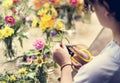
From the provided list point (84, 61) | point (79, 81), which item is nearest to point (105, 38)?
point (84, 61)

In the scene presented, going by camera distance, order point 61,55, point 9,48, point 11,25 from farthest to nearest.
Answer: point 9,48 < point 11,25 < point 61,55

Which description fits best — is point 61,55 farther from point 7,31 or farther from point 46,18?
point 7,31

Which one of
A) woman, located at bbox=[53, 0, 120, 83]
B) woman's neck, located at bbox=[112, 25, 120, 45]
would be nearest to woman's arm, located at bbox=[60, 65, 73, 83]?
woman, located at bbox=[53, 0, 120, 83]

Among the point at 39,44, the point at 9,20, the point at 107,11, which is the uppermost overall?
the point at 107,11

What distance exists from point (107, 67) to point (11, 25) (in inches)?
78.6

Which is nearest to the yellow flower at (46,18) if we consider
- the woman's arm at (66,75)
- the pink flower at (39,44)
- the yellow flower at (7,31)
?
the pink flower at (39,44)

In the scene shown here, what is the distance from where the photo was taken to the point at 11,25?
11.1ft

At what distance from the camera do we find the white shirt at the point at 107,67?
4.98ft

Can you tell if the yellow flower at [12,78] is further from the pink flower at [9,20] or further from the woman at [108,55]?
the woman at [108,55]

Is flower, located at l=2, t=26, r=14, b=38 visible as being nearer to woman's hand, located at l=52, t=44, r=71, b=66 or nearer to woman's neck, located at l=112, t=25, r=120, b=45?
woman's hand, located at l=52, t=44, r=71, b=66

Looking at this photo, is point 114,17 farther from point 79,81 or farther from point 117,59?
point 79,81

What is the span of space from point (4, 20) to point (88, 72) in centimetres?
194

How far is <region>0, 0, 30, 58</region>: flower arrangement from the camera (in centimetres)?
328

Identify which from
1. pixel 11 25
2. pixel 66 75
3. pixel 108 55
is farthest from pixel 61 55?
pixel 11 25
